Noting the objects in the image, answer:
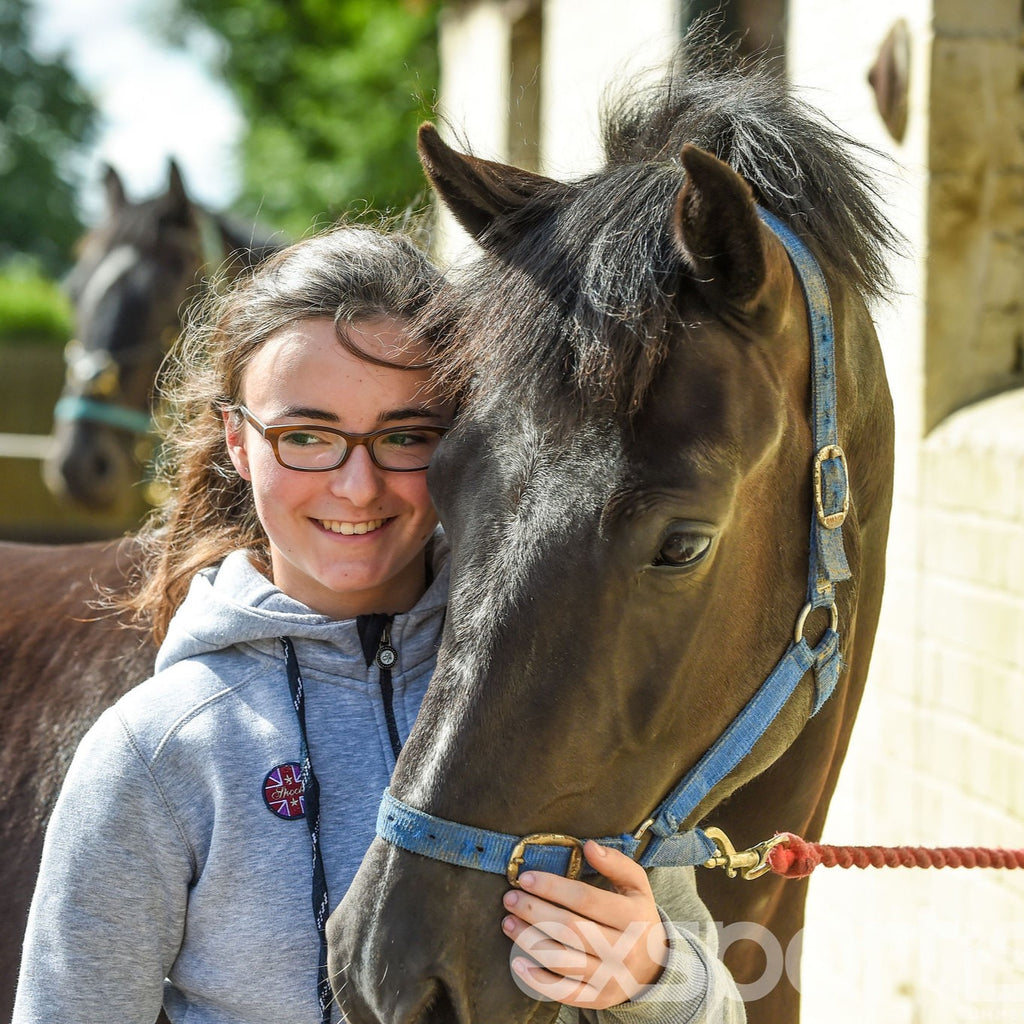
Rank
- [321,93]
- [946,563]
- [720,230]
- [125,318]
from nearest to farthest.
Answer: [720,230], [946,563], [125,318], [321,93]

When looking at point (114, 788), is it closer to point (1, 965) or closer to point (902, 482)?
point (1, 965)

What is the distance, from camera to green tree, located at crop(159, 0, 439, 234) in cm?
1560

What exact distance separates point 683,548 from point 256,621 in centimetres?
58

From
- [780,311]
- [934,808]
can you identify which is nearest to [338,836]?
[780,311]

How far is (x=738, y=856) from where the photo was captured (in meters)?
1.42

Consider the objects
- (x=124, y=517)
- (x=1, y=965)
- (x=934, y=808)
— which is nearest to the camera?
(x=1, y=965)

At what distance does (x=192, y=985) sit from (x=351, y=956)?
31cm

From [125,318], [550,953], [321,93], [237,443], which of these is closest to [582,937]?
[550,953]

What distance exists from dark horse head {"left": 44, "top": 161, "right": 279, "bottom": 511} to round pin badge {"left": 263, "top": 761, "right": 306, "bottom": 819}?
13.9ft

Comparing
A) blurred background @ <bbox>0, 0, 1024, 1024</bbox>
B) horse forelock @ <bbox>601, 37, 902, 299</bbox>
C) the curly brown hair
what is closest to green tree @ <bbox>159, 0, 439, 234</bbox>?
blurred background @ <bbox>0, 0, 1024, 1024</bbox>

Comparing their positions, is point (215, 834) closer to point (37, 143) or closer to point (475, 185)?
point (475, 185)

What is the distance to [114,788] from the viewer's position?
1.36m

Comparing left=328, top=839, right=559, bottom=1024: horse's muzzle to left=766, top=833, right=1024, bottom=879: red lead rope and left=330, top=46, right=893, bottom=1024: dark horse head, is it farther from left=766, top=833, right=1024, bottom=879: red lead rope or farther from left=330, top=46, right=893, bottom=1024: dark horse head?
left=766, top=833, right=1024, bottom=879: red lead rope

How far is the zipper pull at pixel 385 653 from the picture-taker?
1.52 meters
